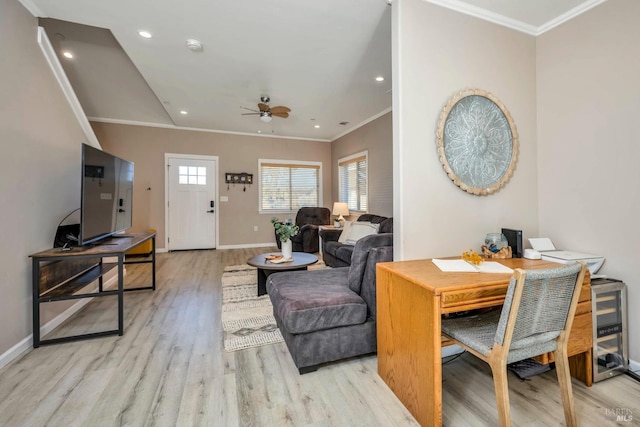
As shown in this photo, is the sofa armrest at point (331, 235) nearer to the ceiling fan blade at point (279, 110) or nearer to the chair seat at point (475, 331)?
the ceiling fan blade at point (279, 110)

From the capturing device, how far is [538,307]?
1.18m

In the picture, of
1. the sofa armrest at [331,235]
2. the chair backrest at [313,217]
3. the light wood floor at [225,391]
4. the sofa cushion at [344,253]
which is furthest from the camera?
the chair backrest at [313,217]

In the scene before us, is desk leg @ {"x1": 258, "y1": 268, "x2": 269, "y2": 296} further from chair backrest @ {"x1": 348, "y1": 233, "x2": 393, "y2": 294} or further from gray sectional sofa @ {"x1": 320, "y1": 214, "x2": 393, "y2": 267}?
chair backrest @ {"x1": 348, "y1": 233, "x2": 393, "y2": 294}

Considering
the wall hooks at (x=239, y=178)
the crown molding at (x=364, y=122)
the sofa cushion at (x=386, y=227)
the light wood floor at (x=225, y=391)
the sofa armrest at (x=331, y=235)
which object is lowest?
the light wood floor at (x=225, y=391)

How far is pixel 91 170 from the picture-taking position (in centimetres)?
236

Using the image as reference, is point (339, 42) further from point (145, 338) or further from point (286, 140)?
point (286, 140)

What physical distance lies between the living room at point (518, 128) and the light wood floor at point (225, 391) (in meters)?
0.46

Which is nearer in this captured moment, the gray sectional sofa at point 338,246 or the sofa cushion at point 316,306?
the sofa cushion at point 316,306

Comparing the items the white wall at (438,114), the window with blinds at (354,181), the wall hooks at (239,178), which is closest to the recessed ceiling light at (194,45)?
the white wall at (438,114)

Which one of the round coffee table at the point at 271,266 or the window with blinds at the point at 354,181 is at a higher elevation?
the window with blinds at the point at 354,181

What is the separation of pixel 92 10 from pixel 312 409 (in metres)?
3.42

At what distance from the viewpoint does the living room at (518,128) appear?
186 centimetres

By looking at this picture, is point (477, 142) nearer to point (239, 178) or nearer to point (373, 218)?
point (373, 218)

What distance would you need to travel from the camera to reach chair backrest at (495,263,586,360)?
111 cm
